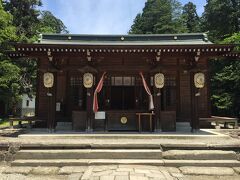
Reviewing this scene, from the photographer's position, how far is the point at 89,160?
7.53 m

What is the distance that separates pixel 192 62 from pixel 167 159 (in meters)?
6.01

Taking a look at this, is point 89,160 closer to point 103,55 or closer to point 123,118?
point 123,118

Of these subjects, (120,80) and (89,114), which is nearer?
(89,114)

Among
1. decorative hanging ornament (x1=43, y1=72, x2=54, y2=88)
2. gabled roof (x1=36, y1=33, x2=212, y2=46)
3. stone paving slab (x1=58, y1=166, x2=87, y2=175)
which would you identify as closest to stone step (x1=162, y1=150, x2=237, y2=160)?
stone paving slab (x1=58, y1=166, x2=87, y2=175)

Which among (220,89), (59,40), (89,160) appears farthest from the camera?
(220,89)

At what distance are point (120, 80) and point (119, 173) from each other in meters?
7.91

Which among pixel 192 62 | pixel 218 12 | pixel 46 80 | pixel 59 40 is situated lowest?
pixel 46 80

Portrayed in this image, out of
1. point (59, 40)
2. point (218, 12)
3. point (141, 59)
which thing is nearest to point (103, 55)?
point (141, 59)

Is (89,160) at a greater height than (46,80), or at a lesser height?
lesser

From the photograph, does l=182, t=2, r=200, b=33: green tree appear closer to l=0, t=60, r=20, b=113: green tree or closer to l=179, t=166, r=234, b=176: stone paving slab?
l=0, t=60, r=20, b=113: green tree

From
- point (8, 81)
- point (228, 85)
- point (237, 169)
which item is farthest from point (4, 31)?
point (228, 85)

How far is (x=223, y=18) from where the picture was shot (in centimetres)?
2903

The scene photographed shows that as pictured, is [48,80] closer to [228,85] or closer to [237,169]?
[237,169]

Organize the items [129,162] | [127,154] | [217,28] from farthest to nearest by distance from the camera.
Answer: [217,28], [127,154], [129,162]
